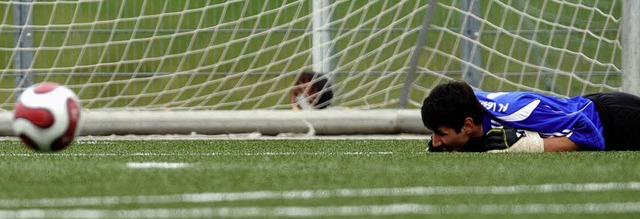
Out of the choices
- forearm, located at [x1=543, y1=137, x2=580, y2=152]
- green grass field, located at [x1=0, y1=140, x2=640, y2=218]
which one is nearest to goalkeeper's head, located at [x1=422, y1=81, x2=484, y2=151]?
green grass field, located at [x1=0, y1=140, x2=640, y2=218]

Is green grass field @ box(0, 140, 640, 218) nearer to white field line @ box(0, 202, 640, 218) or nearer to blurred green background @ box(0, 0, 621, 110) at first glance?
white field line @ box(0, 202, 640, 218)

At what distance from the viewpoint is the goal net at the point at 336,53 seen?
8953 millimetres

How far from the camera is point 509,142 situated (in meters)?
6.43

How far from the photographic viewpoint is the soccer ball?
5.50 meters

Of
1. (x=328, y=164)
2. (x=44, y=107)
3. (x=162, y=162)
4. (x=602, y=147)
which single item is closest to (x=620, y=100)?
(x=602, y=147)

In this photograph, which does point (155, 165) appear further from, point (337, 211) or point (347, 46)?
point (347, 46)

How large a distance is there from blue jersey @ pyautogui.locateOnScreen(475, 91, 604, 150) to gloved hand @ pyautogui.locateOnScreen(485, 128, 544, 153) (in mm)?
48

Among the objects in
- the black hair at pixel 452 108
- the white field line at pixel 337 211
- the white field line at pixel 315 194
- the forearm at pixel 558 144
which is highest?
the white field line at pixel 337 211

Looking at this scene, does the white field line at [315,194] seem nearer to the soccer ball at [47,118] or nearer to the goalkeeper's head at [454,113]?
the soccer ball at [47,118]

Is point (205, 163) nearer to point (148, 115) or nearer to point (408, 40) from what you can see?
point (148, 115)

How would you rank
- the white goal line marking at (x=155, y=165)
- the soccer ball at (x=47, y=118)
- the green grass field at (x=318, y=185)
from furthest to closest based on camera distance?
the white goal line marking at (x=155, y=165)
the soccer ball at (x=47, y=118)
the green grass field at (x=318, y=185)

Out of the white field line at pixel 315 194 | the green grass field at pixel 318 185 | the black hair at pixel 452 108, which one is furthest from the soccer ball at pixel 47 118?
the black hair at pixel 452 108

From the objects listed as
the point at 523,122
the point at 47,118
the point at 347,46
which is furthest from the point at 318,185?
the point at 347,46

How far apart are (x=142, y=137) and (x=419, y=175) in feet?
11.6
